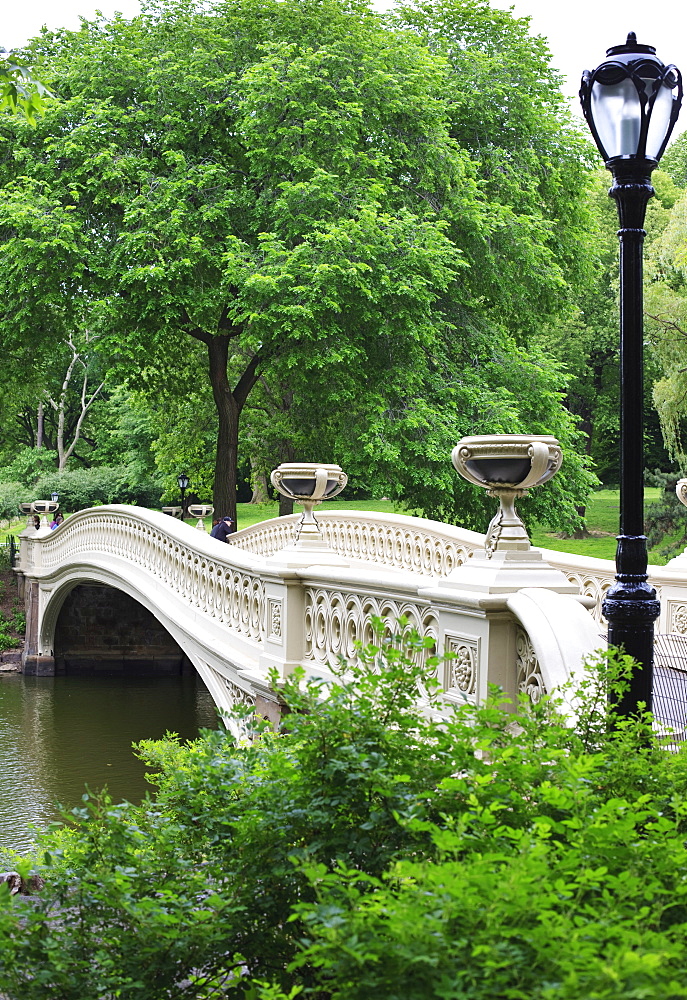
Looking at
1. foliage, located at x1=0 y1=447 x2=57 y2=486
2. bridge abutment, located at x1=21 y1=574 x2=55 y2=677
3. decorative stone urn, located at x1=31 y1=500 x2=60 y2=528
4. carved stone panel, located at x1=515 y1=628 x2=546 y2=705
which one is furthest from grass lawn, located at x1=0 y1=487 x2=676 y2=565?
carved stone panel, located at x1=515 y1=628 x2=546 y2=705

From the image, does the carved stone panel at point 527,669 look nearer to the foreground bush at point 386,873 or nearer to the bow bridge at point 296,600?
the bow bridge at point 296,600

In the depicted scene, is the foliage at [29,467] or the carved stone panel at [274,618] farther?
the foliage at [29,467]

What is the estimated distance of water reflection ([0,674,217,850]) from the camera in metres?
14.2

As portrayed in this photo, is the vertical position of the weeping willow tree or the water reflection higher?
the weeping willow tree

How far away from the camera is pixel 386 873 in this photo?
9.10 feet

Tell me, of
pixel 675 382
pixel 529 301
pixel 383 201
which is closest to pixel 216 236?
pixel 383 201

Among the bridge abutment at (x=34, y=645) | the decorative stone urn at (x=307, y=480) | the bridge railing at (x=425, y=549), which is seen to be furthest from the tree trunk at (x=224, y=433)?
the decorative stone urn at (x=307, y=480)

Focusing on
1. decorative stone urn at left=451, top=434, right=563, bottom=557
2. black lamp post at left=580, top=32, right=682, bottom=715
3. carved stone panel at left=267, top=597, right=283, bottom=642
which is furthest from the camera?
carved stone panel at left=267, top=597, right=283, bottom=642

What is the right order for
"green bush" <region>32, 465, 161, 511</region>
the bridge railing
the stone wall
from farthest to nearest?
1. "green bush" <region>32, 465, 161, 511</region>
2. the stone wall
3. the bridge railing

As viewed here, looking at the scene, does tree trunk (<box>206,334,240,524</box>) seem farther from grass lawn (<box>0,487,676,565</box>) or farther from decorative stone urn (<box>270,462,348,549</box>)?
decorative stone urn (<box>270,462,348,549</box>)

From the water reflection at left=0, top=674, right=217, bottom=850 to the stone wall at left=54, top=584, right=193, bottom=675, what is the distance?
793 mm

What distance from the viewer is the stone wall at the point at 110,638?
25234mm

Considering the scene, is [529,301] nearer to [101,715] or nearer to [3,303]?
[3,303]

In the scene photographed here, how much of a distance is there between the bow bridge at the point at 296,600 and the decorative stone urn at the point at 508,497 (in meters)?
0.02
